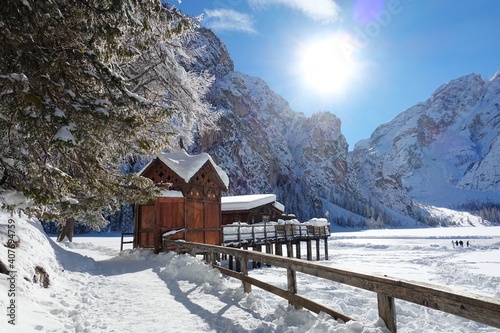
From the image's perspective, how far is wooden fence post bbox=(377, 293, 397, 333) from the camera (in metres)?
3.75

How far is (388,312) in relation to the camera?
378cm

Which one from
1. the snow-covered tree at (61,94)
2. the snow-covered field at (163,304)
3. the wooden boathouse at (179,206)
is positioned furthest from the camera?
the wooden boathouse at (179,206)

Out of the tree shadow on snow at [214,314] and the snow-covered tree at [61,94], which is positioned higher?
the snow-covered tree at [61,94]

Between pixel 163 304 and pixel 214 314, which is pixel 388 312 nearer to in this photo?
pixel 214 314

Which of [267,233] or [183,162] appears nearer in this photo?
[183,162]

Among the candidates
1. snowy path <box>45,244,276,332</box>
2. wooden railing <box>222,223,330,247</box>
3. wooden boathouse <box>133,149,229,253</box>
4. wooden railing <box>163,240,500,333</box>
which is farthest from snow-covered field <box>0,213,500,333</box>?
wooden railing <box>222,223,330,247</box>

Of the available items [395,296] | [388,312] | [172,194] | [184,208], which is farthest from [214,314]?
[184,208]

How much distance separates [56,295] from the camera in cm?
658

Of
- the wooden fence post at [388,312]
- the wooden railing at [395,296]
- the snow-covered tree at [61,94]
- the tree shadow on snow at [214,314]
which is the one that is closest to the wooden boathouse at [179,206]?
the tree shadow on snow at [214,314]

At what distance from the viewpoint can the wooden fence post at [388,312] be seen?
3.75 metres

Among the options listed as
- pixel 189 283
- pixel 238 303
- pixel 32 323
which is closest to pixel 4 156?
pixel 32 323

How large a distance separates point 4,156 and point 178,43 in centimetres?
807

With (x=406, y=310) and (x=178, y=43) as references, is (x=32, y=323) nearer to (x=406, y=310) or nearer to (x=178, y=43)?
(x=406, y=310)

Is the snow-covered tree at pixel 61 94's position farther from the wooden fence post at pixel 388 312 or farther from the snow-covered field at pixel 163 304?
the wooden fence post at pixel 388 312
